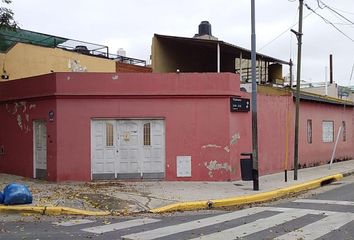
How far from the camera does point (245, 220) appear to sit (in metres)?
10.5

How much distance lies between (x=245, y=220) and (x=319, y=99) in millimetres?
15611

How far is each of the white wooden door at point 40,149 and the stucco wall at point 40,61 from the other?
3.93 metres

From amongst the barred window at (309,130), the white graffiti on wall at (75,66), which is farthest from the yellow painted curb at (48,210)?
the barred window at (309,130)

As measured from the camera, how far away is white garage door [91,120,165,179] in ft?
54.9

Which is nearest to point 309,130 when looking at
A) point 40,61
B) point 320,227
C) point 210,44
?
point 210,44

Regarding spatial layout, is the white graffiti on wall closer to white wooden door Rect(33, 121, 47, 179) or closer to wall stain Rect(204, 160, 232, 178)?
white wooden door Rect(33, 121, 47, 179)

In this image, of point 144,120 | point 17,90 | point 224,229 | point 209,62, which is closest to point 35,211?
point 224,229

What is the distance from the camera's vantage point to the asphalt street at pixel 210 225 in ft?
28.8

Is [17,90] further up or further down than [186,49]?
further down

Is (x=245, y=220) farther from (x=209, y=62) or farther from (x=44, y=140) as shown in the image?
(x=209, y=62)

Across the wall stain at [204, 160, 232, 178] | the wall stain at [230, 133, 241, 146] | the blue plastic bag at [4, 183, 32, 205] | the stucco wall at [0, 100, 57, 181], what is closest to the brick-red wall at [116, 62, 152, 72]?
the stucco wall at [0, 100, 57, 181]

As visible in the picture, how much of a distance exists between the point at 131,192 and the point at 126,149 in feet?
9.14

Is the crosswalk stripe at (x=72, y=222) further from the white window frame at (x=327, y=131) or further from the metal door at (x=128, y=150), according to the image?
the white window frame at (x=327, y=131)

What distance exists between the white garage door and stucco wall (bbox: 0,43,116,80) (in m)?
6.06
